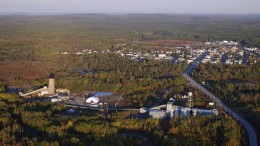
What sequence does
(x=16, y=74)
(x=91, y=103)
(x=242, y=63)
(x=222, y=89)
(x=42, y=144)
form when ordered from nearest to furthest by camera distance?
(x=42, y=144)
(x=91, y=103)
(x=222, y=89)
(x=16, y=74)
(x=242, y=63)

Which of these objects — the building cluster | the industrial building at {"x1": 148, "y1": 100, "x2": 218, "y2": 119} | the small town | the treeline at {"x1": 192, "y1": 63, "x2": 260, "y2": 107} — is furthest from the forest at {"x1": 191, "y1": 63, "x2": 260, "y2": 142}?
the building cluster

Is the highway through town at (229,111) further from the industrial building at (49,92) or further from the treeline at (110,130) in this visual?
the industrial building at (49,92)

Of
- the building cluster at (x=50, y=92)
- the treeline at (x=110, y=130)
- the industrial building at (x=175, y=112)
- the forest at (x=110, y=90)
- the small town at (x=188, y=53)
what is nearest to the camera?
the treeline at (x=110, y=130)

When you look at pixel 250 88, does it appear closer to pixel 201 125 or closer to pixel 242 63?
pixel 201 125

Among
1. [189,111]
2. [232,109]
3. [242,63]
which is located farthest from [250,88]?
[242,63]

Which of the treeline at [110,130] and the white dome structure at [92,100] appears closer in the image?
the treeline at [110,130]

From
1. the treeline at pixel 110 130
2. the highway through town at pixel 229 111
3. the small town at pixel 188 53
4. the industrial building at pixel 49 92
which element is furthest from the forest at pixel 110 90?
the small town at pixel 188 53

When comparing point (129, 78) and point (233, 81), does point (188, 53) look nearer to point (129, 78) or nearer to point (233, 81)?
point (233, 81)

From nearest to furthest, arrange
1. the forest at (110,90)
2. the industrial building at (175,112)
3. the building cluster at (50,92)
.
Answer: the forest at (110,90), the industrial building at (175,112), the building cluster at (50,92)
